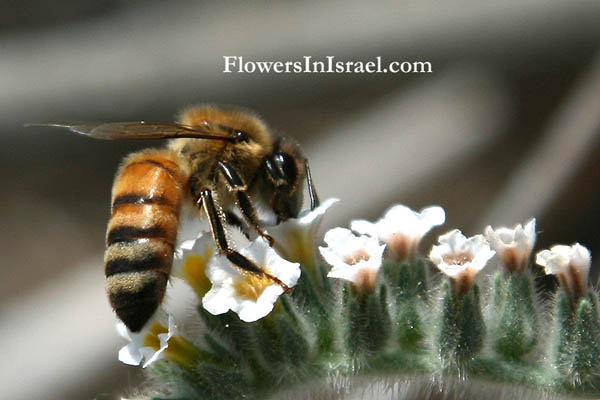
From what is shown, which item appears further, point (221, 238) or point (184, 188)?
point (184, 188)

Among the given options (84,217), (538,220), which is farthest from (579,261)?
(84,217)

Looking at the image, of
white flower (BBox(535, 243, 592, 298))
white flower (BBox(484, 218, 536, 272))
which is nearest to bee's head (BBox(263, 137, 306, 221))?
white flower (BBox(484, 218, 536, 272))

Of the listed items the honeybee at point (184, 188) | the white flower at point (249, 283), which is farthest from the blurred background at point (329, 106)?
the white flower at point (249, 283)

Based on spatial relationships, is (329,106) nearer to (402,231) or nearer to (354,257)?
(402,231)

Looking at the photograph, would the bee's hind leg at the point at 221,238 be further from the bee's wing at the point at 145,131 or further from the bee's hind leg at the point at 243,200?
the bee's wing at the point at 145,131

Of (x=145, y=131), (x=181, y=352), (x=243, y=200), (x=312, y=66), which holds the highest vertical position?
(x=312, y=66)

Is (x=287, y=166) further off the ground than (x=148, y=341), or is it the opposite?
(x=287, y=166)

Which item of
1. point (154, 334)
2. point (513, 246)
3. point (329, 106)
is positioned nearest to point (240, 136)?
point (154, 334)
